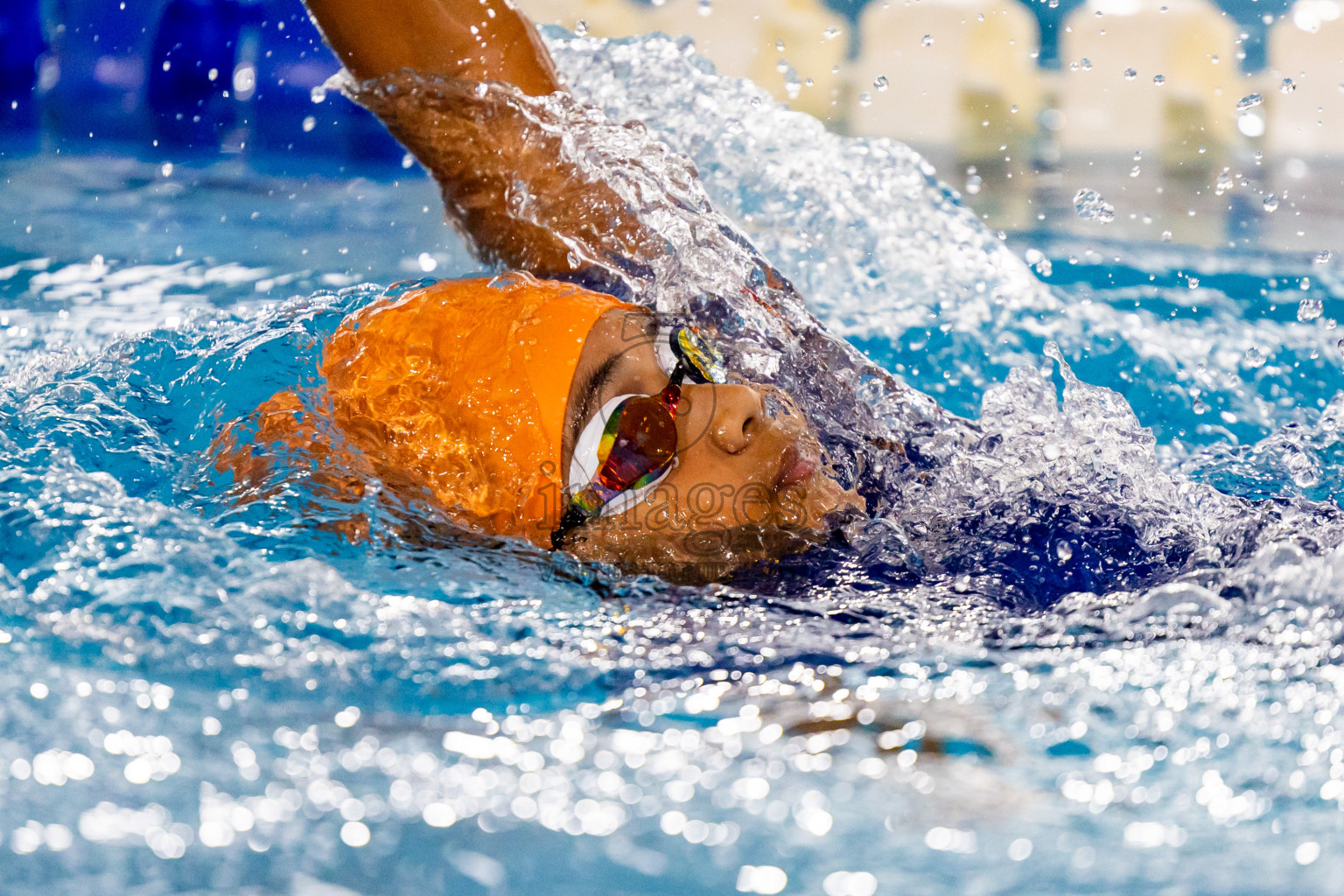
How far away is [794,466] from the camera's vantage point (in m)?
1.51

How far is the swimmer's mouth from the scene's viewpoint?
1.49 meters

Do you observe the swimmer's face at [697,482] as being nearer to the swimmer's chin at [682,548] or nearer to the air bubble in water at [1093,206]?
the swimmer's chin at [682,548]

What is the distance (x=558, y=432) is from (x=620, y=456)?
8cm

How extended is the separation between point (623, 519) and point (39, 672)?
659mm

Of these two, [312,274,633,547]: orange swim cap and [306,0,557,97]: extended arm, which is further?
[306,0,557,97]: extended arm

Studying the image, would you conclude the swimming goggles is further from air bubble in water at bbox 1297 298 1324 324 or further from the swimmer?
air bubble in water at bbox 1297 298 1324 324

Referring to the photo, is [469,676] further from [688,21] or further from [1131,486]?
[688,21]

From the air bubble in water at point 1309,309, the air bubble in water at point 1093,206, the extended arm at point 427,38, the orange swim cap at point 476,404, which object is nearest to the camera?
the orange swim cap at point 476,404

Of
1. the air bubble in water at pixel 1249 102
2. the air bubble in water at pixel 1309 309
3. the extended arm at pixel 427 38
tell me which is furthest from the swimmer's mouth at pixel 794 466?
the air bubble in water at pixel 1249 102

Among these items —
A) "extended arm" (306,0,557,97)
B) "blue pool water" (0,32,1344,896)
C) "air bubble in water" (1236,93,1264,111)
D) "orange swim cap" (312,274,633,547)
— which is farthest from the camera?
"air bubble in water" (1236,93,1264,111)

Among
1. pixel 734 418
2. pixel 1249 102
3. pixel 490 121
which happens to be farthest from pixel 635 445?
pixel 1249 102

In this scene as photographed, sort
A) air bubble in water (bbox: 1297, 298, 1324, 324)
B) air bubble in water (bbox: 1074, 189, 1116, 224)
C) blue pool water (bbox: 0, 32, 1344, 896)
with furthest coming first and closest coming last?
air bubble in water (bbox: 1074, 189, 1116, 224) < air bubble in water (bbox: 1297, 298, 1324, 324) < blue pool water (bbox: 0, 32, 1344, 896)

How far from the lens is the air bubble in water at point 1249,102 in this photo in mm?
4469

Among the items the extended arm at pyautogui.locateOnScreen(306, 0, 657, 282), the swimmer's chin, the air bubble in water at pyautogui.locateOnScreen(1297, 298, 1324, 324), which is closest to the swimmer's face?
the swimmer's chin
